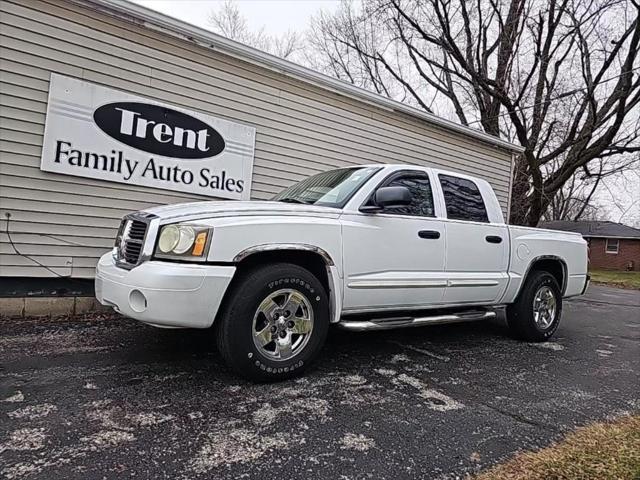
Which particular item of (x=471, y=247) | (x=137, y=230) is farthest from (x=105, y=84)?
(x=471, y=247)

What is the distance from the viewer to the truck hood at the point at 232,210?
2965mm

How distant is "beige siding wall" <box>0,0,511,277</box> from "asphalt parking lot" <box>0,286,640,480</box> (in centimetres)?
101

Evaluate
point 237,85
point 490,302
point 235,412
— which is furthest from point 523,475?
point 237,85

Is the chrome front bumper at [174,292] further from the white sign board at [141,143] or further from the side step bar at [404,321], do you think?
the white sign board at [141,143]

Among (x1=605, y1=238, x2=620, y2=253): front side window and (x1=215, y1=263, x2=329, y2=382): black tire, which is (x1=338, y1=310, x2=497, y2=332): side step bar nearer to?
(x1=215, y1=263, x2=329, y2=382): black tire

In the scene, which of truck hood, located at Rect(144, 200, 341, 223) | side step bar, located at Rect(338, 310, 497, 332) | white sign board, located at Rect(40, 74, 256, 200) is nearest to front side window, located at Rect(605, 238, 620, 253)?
side step bar, located at Rect(338, 310, 497, 332)

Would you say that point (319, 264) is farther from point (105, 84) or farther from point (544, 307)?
point (105, 84)

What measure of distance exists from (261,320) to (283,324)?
0.17m

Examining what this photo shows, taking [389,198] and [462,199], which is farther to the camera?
[462,199]

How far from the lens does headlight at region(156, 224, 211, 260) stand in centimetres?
282

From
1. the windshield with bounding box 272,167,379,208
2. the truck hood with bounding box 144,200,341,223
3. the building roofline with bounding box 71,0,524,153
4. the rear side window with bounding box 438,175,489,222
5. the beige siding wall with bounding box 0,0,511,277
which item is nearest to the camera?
the truck hood with bounding box 144,200,341,223

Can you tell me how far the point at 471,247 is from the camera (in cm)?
428

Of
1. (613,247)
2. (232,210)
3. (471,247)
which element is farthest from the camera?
(613,247)

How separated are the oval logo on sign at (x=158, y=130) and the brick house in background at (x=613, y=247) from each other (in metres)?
33.2
